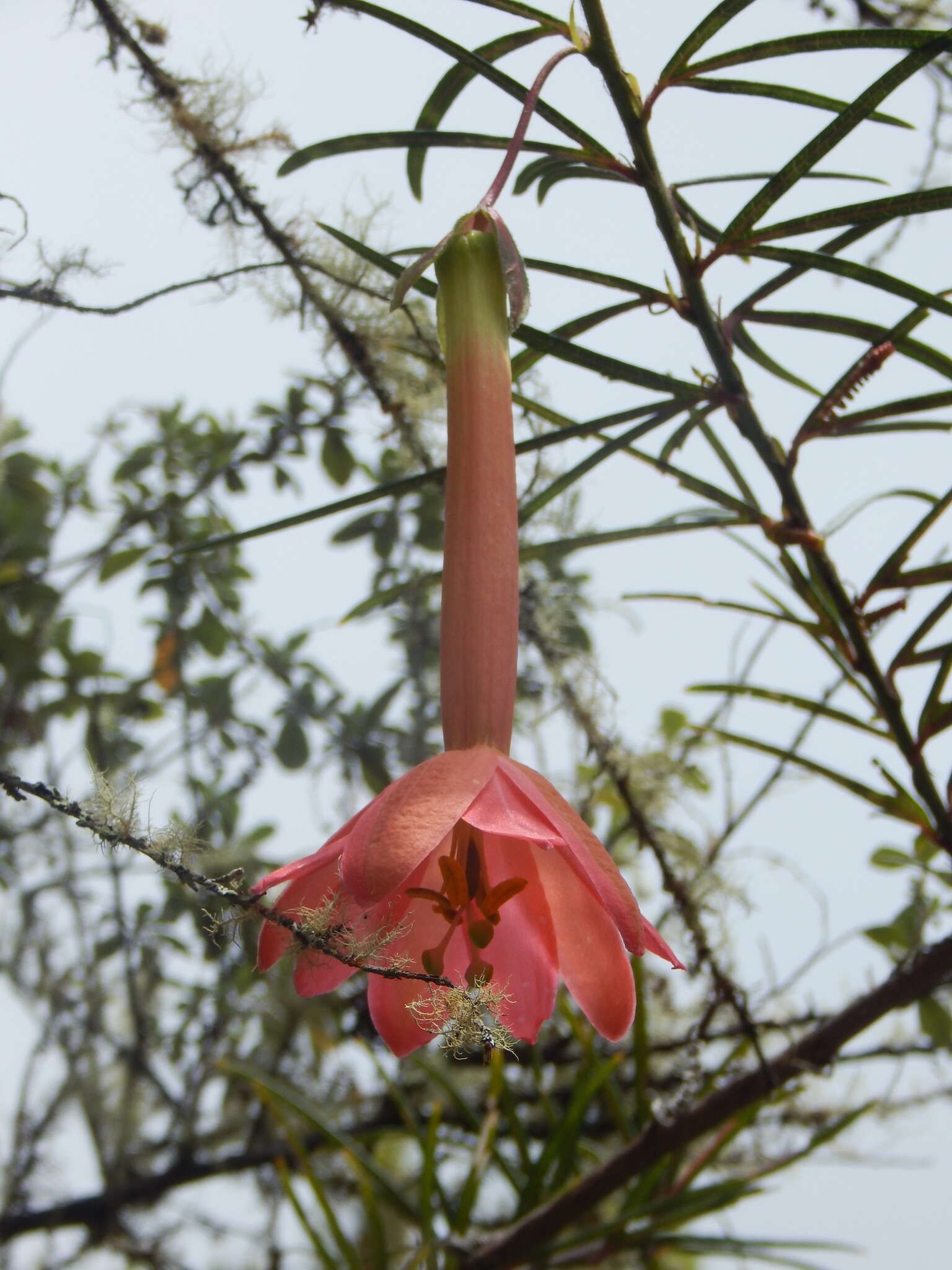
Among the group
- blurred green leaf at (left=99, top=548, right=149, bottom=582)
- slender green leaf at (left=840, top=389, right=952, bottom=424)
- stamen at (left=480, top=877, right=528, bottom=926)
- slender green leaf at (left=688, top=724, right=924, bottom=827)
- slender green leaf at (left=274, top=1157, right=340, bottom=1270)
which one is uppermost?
blurred green leaf at (left=99, top=548, right=149, bottom=582)

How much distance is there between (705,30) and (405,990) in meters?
0.46

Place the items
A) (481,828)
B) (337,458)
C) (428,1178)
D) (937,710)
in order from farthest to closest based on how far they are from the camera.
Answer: (337,458) < (428,1178) < (937,710) < (481,828)

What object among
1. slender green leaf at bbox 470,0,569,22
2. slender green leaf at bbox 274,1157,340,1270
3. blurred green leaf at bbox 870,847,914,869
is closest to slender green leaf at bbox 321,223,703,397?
slender green leaf at bbox 470,0,569,22

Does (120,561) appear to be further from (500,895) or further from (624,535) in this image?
(500,895)

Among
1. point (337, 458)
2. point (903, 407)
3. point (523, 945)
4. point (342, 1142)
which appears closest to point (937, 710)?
point (903, 407)

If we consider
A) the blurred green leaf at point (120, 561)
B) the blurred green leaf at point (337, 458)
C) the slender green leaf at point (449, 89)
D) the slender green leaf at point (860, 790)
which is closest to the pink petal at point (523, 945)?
the slender green leaf at point (860, 790)

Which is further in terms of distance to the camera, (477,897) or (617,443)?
(617,443)

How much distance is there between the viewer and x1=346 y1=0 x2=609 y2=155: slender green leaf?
1.62 feet

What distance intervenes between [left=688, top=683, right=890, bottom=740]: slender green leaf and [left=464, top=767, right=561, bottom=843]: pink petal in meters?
0.30

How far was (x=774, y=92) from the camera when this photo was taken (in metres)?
0.55

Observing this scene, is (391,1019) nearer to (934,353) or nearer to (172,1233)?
(934,353)

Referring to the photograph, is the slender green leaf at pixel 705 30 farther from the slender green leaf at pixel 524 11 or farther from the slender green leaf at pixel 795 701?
the slender green leaf at pixel 795 701

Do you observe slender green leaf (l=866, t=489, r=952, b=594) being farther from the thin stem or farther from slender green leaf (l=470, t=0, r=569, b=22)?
slender green leaf (l=470, t=0, r=569, b=22)

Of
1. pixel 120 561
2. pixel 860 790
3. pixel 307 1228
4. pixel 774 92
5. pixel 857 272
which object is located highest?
pixel 120 561
